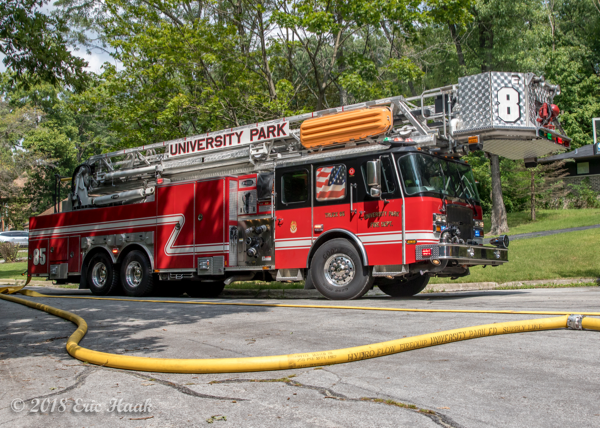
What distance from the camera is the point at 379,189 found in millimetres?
9578

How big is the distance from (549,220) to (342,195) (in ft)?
83.0

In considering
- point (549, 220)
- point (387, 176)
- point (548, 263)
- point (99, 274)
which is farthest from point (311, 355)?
point (549, 220)

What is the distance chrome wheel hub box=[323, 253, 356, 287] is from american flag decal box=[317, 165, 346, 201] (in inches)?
42.4

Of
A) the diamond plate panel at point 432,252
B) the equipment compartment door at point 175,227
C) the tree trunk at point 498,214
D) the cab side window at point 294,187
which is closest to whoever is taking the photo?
the diamond plate panel at point 432,252

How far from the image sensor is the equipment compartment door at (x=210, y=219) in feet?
38.8

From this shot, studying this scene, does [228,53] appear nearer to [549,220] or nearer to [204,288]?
[204,288]

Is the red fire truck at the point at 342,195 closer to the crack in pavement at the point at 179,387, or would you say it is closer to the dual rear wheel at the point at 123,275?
the dual rear wheel at the point at 123,275

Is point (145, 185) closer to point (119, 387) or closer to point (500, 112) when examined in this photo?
point (500, 112)

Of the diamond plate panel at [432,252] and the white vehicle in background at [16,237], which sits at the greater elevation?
the white vehicle in background at [16,237]

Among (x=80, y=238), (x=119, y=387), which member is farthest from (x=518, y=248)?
(x=119, y=387)

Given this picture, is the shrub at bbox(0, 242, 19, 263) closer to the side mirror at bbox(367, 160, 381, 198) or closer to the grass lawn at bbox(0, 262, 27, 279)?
the grass lawn at bbox(0, 262, 27, 279)

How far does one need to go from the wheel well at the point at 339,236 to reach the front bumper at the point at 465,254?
0.95 meters

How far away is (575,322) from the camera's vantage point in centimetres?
564

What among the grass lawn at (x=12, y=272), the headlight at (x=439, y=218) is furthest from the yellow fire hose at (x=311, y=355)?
the grass lawn at (x=12, y=272)
